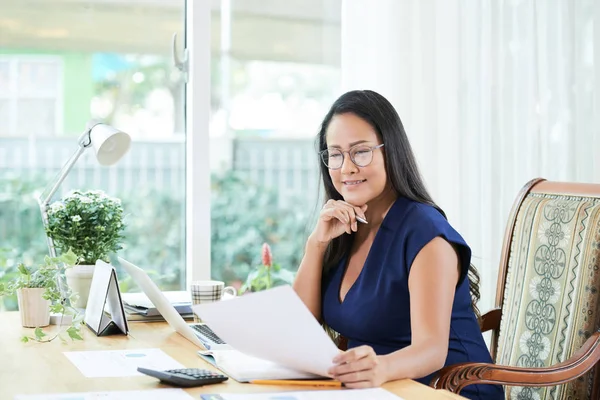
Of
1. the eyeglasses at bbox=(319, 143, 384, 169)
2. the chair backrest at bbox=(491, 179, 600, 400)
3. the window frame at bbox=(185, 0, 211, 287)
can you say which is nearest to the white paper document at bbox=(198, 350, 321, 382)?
the eyeglasses at bbox=(319, 143, 384, 169)

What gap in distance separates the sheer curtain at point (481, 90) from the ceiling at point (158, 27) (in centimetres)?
19

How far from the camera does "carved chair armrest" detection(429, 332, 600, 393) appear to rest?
6.09 feet

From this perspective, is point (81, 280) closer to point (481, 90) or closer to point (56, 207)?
point (56, 207)

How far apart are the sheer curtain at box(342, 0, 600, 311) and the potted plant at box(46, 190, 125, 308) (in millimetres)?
1124

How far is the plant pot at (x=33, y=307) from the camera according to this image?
2.13m

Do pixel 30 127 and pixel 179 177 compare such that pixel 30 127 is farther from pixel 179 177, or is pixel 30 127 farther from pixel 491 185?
pixel 491 185

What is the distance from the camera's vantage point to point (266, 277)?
3.29m

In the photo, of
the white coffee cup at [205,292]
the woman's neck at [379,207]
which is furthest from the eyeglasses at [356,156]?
the white coffee cup at [205,292]

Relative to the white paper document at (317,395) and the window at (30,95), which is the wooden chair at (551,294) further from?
the window at (30,95)

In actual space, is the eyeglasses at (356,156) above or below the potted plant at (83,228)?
above

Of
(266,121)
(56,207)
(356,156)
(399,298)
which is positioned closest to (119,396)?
(399,298)

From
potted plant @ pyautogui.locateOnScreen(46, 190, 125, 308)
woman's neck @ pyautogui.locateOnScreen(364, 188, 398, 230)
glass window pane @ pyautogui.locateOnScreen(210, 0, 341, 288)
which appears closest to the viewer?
woman's neck @ pyautogui.locateOnScreen(364, 188, 398, 230)

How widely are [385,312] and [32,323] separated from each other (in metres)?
0.90

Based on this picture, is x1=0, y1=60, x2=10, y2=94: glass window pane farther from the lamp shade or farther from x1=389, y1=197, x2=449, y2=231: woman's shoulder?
x1=389, y1=197, x2=449, y2=231: woman's shoulder
